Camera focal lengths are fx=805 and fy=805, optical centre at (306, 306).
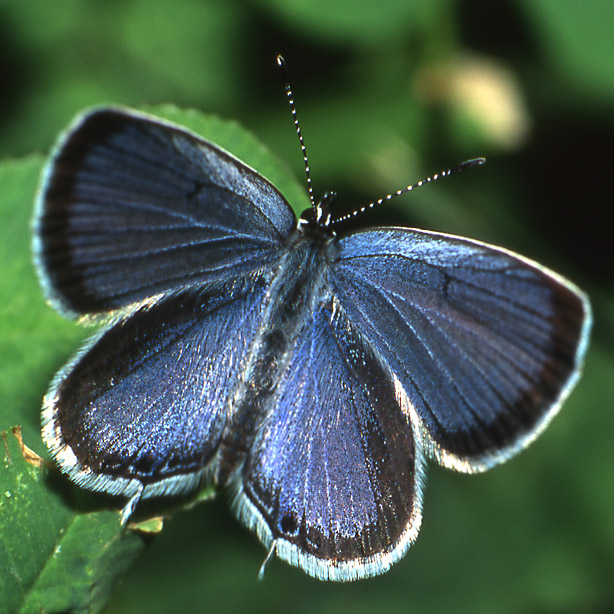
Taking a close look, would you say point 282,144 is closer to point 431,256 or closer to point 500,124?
point 500,124

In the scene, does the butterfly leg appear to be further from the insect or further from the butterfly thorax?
the butterfly thorax

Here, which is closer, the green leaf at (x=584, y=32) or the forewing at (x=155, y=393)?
the forewing at (x=155, y=393)

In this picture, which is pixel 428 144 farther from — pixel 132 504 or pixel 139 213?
pixel 132 504

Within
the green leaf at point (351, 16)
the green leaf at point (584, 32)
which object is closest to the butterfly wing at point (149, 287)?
the green leaf at point (351, 16)

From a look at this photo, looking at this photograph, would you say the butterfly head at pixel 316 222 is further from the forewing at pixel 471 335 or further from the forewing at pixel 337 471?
the forewing at pixel 337 471

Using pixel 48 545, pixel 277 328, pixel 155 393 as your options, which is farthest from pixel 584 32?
pixel 48 545

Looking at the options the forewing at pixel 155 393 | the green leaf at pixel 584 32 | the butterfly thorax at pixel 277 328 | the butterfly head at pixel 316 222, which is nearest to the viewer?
the forewing at pixel 155 393

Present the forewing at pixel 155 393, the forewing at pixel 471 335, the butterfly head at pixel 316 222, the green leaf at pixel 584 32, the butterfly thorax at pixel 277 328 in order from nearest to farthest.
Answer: the forewing at pixel 471 335 < the forewing at pixel 155 393 < the butterfly thorax at pixel 277 328 < the butterfly head at pixel 316 222 < the green leaf at pixel 584 32

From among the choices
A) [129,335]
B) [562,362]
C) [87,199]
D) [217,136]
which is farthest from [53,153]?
[562,362]
